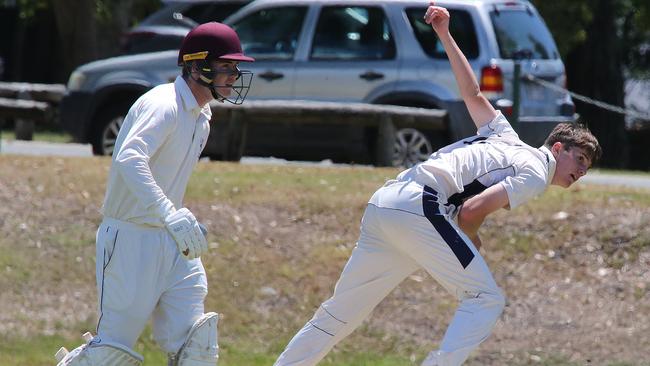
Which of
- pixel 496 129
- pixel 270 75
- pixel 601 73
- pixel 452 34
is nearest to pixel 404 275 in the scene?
pixel 496 129

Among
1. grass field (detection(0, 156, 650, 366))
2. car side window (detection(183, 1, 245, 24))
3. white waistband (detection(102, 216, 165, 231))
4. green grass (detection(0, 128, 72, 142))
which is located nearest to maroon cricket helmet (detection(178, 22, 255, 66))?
white waistband (detection(102, 216, 165, 231))

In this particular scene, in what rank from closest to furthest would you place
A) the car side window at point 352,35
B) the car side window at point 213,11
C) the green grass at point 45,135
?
the car side window at point 352,35 → the car side window at point 213,11 → the green grass at point 45,135

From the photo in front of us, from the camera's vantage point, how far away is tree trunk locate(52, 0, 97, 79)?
2664 cm

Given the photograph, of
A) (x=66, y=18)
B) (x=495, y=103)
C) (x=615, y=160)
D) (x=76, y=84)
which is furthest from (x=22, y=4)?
(x=495, y=103)

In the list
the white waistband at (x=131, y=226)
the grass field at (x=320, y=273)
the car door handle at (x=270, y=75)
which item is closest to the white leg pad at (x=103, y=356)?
the white waistband at (x=131, y=226)

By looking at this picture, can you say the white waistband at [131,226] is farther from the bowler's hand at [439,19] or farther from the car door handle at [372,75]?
the car door handle at [372,75]

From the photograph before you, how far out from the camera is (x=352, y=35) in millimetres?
14914

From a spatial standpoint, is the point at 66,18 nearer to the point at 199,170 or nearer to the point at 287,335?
the point at 199,170

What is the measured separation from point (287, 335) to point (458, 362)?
3.06 m

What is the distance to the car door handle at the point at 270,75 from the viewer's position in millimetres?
14828

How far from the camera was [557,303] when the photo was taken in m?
9.74

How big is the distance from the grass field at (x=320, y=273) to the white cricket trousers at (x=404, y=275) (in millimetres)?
2006

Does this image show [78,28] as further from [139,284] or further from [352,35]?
A: [139,284]

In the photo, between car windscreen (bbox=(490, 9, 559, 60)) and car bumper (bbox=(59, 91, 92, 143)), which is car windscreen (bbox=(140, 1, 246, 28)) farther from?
car windscreen (bbox=(490, 9, 559, 60))
